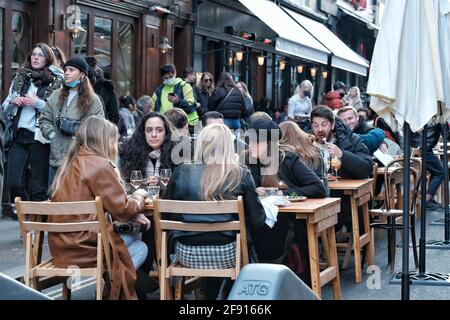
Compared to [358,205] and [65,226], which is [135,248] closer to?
[65,226]

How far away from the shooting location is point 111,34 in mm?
16312

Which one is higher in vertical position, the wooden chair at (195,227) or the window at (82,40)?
the window at (82,40)

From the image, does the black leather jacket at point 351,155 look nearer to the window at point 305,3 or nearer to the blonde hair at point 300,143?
the blonde hair at point 300,143

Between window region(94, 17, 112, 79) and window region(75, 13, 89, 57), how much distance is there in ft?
1.32

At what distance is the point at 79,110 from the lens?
9758 mm

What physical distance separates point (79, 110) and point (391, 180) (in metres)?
3.24

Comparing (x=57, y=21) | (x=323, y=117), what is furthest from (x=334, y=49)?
(x=323, y=117)

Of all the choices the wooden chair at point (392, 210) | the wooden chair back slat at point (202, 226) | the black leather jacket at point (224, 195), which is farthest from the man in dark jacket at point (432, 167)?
the wooden chair back slat at point (202, 226)

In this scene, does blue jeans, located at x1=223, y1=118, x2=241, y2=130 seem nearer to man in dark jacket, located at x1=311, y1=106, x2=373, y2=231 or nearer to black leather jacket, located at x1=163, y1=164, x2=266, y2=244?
A: man in dark jacket, located at x1=311, y1=106, x2=373, y2=231

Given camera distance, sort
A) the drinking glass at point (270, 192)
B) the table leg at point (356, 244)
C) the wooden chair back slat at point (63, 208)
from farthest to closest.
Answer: the table leg at point (356, 244) → the drinking glass at point (270, 192) → the wooden chair back slat at point (63, 208)

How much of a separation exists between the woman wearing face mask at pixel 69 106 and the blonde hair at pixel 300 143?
2.13 m

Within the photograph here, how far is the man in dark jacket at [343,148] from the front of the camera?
9.59 m

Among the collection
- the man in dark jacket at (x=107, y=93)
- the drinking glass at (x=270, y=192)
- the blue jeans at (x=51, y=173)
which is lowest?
the drinking glass at (x=270, y=192)
